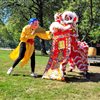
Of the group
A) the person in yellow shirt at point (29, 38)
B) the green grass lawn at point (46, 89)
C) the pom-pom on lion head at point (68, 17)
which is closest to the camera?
the green grass lawn at point (46, 89)

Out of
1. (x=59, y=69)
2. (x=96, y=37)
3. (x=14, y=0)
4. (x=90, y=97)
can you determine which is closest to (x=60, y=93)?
(x=90, y=97)

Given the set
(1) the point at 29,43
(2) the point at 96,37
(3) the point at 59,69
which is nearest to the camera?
(3) the point at 59,69

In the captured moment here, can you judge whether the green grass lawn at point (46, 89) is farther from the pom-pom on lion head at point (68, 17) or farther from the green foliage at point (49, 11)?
the green foliage at point (49, 11)

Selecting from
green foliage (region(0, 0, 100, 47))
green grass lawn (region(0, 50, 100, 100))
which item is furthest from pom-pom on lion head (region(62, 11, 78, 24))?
green foliage (region(0, 0, 100, 47))

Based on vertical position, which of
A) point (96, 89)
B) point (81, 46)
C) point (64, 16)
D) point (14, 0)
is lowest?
point (96, 89)

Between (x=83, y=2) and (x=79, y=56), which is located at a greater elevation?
(x=83, y=2)

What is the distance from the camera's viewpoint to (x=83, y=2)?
34125 millimetres

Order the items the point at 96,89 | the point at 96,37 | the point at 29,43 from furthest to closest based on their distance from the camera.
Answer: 1. the point at 96,37
2. the point at 29,43
3. the point at 96,89

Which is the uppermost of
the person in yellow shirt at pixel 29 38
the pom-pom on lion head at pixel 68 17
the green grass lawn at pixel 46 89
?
the pom-pom on lion head at pixel 68 17

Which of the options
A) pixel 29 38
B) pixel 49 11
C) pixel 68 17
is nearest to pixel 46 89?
pixel 29 38

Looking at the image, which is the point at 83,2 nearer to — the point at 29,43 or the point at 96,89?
the point at 29,43

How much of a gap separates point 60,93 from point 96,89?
3.94 ft

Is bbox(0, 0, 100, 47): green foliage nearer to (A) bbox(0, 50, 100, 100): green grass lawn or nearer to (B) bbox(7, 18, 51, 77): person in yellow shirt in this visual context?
(B) bbox(7, 18, 51, 77): person in yellow shirt

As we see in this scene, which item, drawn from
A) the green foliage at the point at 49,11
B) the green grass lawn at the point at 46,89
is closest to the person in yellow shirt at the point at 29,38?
the green grass lawn at the point at 46,89
